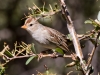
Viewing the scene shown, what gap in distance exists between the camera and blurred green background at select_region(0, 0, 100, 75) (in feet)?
20.9

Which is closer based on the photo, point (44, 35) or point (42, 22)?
point (44, 35)

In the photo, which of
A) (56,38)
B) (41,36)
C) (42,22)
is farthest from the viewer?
(42,22)

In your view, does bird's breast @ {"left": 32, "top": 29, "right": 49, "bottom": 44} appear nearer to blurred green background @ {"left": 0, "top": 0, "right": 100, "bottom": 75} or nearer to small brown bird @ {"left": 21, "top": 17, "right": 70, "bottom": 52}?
small brown bird @ {"left": 21, "top": 17, "right": 70, "bottom": 52}

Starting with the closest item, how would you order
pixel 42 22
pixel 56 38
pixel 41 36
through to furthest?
1. pixel 56 38
2. pixel 41 36
3. pixel 42 22

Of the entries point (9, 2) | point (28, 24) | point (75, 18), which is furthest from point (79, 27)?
point (28, 24)

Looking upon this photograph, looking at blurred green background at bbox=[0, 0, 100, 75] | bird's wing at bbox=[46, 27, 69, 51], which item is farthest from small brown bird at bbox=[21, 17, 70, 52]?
blurred green background at bbox=[0, 0, 100, 75]

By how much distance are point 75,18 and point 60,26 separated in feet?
1.43

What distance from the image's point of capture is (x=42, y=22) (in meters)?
6.20

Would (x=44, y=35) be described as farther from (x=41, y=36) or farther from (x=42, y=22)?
(x=42, y=22)

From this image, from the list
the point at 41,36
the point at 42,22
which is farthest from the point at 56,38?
Answer: the point at 42,22

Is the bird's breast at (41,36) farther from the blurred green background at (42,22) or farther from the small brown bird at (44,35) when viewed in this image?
the blurred green background at (42,22)

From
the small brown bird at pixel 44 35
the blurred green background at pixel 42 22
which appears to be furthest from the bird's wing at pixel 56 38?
the blurred green background at pixel 42 22

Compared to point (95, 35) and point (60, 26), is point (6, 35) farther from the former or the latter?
point (95, 35)

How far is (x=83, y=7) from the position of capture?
6602mm
